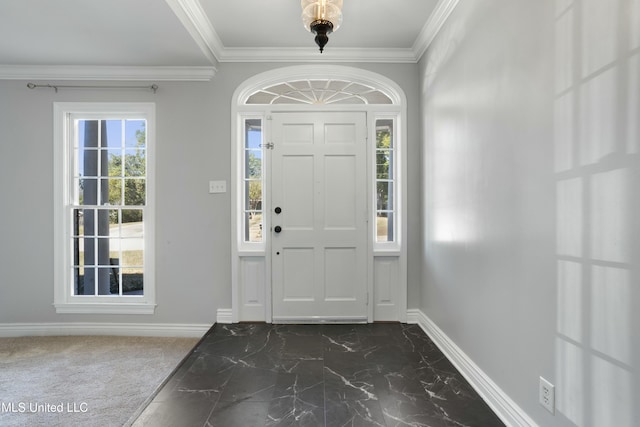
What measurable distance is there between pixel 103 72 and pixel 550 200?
3727 mm

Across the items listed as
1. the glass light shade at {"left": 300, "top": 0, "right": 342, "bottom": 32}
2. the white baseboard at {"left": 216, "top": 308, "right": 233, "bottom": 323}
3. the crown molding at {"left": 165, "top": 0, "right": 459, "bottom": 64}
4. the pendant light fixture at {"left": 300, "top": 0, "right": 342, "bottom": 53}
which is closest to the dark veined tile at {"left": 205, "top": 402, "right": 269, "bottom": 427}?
the white baseboard at {"left": 216, "top": 308, "right": 233, "bottom": 323}

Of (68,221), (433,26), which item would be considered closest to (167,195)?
(68,221)

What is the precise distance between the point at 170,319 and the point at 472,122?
3136 mm

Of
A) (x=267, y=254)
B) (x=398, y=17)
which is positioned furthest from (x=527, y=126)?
(x=267, y=254)

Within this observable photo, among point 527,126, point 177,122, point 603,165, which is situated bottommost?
point 603,165

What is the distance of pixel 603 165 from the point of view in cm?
111

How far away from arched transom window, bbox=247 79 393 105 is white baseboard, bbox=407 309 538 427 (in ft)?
7.39

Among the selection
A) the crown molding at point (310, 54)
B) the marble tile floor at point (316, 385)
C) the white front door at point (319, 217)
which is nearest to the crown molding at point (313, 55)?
the crown molding at point (310, 54)

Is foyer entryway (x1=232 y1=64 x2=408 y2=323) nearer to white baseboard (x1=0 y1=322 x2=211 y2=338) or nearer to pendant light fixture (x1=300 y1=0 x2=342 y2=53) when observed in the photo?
white baseboard (x1=0 y1=322 x2=211 y2=338)

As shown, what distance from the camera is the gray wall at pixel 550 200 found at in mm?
1053

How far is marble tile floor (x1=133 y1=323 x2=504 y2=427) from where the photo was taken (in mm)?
1749

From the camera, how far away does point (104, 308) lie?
3070 millimetres

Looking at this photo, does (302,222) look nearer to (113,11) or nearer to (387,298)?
(387,298)

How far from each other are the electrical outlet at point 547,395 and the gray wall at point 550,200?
3 cm
